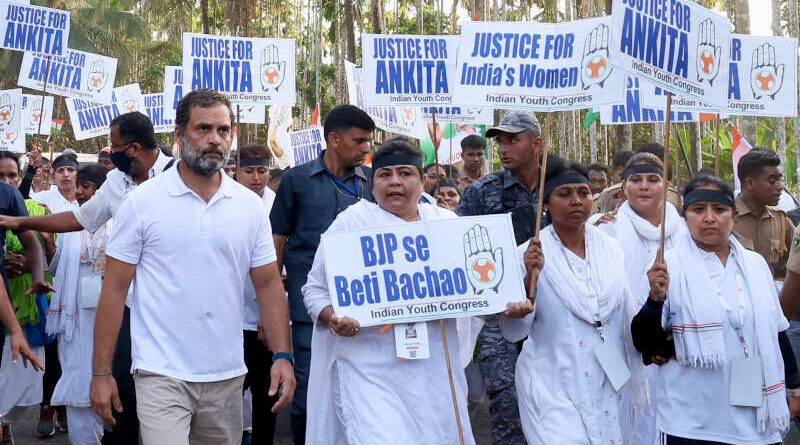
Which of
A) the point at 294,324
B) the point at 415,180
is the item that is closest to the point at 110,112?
the point at 294,324

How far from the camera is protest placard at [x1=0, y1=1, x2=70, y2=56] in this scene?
39.5ft

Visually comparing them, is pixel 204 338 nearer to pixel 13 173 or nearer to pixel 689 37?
pixel 689 37

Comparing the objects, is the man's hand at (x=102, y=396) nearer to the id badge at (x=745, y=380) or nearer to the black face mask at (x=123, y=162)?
the black face mask at (x=123, y=162)

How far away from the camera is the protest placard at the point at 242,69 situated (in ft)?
34.6

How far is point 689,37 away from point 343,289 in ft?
7.31

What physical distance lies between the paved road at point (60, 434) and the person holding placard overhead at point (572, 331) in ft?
11.7

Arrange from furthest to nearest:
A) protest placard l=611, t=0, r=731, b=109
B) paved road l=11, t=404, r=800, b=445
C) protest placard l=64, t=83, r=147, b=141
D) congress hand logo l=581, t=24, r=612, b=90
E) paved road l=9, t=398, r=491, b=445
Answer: protest placard l=64, t=83, r=147, b=141, paved road l=9, t=398, r=491, b=445, paved road l=11, t=404, r=800, b=445, congress hand logo l=581, t=24, r=612, b=90, protest placard l=611, t=0, r=731, b=109

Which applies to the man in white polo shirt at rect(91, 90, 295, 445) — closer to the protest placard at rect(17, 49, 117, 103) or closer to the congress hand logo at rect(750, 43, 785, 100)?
the congress hand logo at rect(750, 43, 785, 100)

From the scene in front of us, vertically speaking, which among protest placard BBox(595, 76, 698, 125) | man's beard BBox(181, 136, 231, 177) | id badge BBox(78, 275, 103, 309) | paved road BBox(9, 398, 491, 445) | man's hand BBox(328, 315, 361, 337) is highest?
protest placard BBox(595, 76, 698, 125)

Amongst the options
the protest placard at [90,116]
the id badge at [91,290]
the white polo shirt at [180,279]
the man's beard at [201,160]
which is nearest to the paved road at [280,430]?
the id badge at [91,290]

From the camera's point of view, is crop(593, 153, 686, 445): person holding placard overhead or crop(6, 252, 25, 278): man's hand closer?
crop(593, 153, 686, 445): person holding placard overhead

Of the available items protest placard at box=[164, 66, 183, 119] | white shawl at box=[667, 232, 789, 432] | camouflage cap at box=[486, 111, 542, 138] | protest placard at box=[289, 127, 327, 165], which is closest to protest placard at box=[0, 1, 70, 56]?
protest placard at box=[164, 66, 183, 119]

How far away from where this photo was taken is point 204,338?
4777mm

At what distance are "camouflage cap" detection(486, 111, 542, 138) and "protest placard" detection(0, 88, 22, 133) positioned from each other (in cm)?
768
